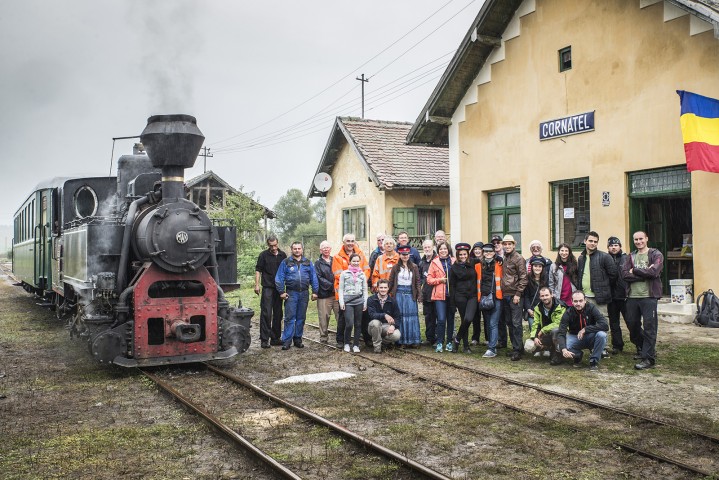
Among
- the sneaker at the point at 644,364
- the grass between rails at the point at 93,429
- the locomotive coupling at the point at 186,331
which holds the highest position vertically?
the locomotive coupling at the point at 186,331

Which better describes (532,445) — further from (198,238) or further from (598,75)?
(598,75)

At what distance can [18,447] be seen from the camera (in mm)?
5188

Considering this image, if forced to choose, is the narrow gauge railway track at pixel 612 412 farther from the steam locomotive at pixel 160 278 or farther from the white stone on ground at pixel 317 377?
the steam locomotive at pixel 160 278

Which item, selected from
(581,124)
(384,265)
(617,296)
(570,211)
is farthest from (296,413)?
(581,124)

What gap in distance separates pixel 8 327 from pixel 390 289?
8065mm

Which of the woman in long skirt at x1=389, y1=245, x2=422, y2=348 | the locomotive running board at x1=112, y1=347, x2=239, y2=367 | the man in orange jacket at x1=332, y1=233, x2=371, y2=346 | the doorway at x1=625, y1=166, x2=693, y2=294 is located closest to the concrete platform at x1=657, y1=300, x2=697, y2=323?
the doorway at x1=625, y1=166, x2=693, y2=294

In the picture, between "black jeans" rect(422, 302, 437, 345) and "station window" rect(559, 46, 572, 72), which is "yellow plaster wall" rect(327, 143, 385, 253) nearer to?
"station window" rect(559, 46, 572, 72)

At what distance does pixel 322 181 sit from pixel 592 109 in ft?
37.1

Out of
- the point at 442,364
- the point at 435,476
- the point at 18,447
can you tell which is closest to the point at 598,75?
the point at 442,364

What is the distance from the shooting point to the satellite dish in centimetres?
2228

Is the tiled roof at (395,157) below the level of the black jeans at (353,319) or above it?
above

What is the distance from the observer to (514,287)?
8852mm

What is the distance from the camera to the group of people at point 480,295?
26.7ft

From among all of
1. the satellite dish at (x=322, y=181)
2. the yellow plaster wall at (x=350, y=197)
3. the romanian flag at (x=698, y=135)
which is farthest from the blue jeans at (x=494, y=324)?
the satellite dish at (x=322, y=181)
